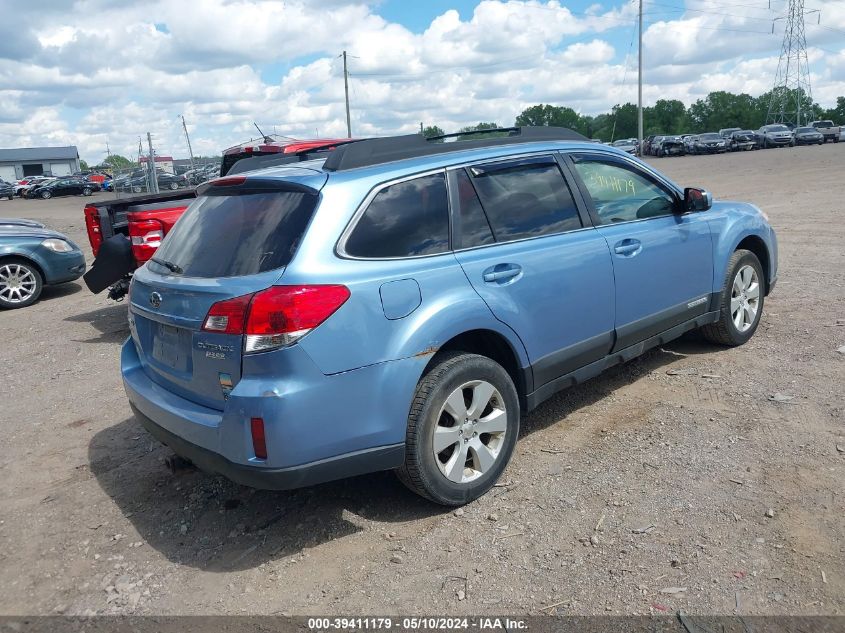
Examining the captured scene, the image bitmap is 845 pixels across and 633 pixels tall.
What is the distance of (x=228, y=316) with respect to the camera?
10.3ft

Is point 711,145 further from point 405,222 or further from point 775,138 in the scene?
point 405,222

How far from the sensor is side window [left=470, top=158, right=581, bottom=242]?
156 inches

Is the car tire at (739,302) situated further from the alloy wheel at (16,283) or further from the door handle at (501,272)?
the alloy wheel at (16,283)

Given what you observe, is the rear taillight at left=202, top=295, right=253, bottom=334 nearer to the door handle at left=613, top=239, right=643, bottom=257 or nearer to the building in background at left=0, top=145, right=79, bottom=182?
the door handle at left=613, top=239, right=643, bottom=257

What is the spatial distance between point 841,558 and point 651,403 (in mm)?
1860

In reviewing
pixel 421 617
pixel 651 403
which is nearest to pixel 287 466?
pixel 421 617

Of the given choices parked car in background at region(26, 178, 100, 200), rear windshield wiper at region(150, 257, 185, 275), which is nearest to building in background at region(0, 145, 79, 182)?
parked car in background at region(26, 178, 100, 200)

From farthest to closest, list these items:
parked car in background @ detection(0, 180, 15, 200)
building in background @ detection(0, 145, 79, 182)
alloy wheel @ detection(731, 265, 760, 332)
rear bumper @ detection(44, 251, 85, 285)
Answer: building in background @ detection(0, 145, 79, 182)
parked car in background @ detection(0, 180, 15, 200)
rear bumper @ detection(44, 251, 85, 285)
alloy wheel @ detection(731, 265, 760, 332)

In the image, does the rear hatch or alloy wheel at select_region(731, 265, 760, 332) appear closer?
the rear hatch

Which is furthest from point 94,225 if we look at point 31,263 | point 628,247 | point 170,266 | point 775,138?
point 775,138

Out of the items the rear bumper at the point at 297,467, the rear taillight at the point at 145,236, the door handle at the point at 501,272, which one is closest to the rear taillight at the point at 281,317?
the rear bumper at the point at 297,467

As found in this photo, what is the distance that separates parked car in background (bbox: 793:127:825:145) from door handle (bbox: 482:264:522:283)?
176ft

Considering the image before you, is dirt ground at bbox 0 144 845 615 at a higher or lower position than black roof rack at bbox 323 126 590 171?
lower

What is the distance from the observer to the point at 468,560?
3256mm
